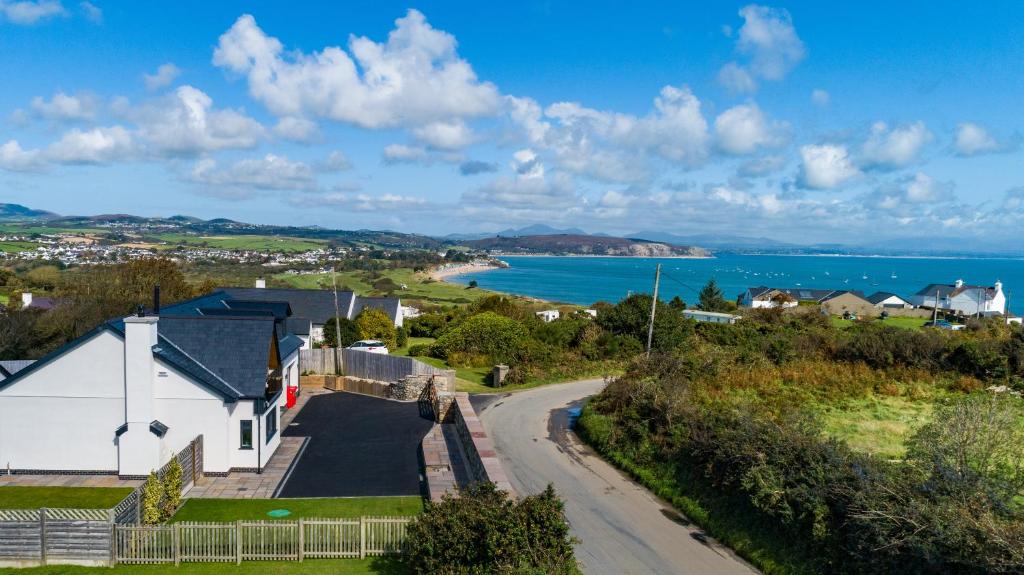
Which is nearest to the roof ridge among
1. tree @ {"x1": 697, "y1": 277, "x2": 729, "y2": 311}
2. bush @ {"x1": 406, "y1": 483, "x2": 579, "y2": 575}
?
bush @ {"x1": 406, "y1": 483, "x2": 579, "y2": 575}

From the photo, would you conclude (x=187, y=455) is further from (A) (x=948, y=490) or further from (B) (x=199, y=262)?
(B) (x=199, y=262)

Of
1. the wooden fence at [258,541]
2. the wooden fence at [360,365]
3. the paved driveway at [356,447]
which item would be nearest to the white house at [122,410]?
the paved driveway at [356,447]

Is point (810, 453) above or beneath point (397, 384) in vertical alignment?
above

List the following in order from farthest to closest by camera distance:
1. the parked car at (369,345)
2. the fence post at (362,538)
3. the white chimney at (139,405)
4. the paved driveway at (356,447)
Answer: the parked car at (369,345), the paved driveway at (356,447), the white chimney at (139,405), the fence post at (362,538)

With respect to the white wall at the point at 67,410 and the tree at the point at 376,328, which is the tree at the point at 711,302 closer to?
the tree at the point at 376,328

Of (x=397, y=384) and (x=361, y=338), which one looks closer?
(x=397, y=384)

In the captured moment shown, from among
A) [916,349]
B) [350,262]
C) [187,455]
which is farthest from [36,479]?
[350,262]

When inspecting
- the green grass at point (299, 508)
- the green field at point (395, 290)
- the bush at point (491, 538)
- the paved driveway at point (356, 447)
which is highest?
the bush at point (491, 538)
